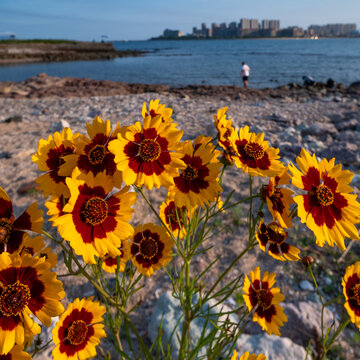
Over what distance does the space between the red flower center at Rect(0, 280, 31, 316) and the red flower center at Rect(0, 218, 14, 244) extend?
15cm

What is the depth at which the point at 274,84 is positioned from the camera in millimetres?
21969

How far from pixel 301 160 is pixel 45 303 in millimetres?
996

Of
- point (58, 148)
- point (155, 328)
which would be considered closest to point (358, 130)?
point (155, 328)

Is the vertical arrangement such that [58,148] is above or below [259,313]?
above

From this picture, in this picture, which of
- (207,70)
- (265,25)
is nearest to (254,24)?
(265,25)

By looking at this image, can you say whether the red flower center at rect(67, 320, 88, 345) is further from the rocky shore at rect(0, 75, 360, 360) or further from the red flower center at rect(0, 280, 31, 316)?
the red flower center at rect(0, 280, 31, 316)

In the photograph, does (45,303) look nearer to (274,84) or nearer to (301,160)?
(301,160)

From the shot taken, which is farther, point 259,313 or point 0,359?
point 259,313

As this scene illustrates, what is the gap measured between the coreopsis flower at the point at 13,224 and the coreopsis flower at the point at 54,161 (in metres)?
0.10

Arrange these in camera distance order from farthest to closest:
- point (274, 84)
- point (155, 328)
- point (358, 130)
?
point (274, 84)
point (358, 130)
point (155, 328)

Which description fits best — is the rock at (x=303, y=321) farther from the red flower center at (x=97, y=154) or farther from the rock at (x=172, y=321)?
the red flower center at (x=97, y=154)

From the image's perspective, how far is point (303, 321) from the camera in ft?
8.45

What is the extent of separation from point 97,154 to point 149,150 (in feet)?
0.60

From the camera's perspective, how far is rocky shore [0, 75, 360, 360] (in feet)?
9.04
